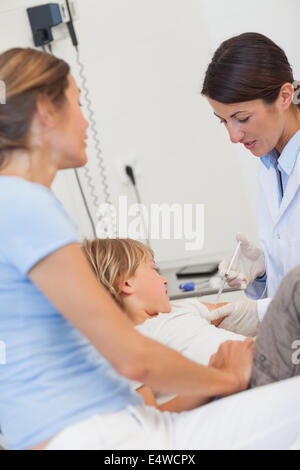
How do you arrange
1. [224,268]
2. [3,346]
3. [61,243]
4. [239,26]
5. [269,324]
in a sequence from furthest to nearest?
[239,26] < [224,268] < [269,324] < [3,346] < [61,243]

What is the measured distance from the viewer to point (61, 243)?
0.81 m

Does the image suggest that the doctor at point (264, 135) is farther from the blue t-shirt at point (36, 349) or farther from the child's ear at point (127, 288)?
the blue t-shirt at point (36, 349)

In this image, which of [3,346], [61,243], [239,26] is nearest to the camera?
[61,243]

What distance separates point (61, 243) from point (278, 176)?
1045mm

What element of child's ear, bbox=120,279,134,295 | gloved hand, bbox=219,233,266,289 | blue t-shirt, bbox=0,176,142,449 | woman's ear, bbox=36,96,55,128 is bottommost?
gloved hand, bbox=219,233,266,289

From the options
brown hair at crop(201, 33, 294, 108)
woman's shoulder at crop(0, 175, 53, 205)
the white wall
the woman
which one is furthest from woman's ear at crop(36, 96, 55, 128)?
the white wall

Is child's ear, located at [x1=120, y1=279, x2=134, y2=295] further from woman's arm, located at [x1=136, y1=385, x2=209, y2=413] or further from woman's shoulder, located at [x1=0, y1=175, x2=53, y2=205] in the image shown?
woman's shoulder, located at [x1=0, y1=175, x2=53, y2=205]

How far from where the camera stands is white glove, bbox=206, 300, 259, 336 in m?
1.48

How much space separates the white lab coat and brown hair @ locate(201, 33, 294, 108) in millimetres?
171

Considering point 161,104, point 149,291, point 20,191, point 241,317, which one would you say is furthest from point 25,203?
point 161,104

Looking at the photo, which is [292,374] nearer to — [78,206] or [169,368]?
[169,368]

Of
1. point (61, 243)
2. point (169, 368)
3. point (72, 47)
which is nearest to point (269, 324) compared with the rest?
point (169, 368)

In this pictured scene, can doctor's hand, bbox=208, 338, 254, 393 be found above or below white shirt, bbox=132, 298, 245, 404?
above

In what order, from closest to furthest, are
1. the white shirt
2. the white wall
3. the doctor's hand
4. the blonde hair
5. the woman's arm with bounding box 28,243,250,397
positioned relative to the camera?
the woman's arm with bounding box 28,243,250,397 → the doctor's hand → the white shirt → the blonde hair → the white wall
